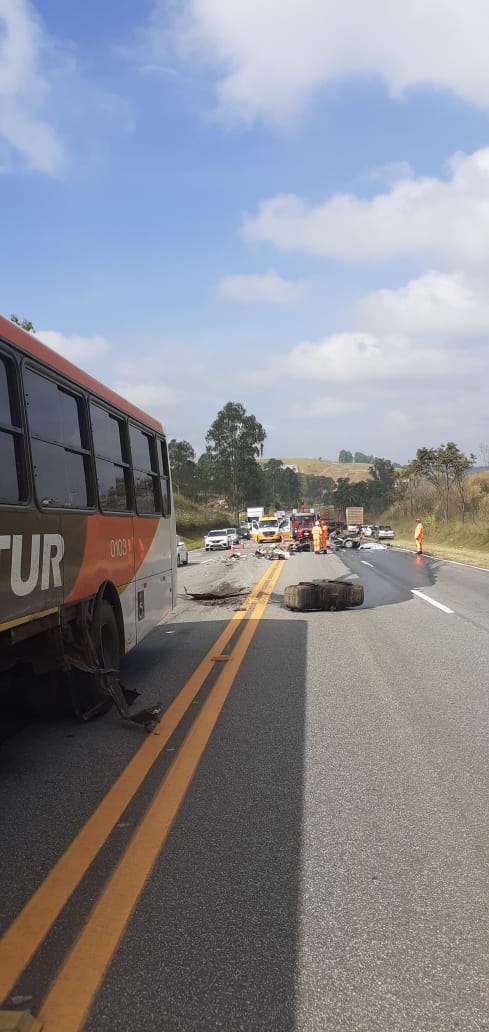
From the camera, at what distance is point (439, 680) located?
300 inches

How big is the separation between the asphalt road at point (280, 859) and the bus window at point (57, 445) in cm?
185

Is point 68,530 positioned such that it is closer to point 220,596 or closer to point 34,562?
point 34,562

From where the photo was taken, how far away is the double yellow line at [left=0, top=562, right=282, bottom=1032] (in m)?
2.68

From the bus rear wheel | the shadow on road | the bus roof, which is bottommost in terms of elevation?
the shadow on road

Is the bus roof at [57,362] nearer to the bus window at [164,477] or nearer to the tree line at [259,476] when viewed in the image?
the bus window at [164,477]

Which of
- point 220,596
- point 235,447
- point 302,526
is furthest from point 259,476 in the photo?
point 220,596

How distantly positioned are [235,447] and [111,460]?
91849mm

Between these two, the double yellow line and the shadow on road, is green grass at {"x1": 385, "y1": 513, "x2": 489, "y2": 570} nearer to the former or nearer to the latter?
the double yellow line

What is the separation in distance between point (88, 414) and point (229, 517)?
337 ft

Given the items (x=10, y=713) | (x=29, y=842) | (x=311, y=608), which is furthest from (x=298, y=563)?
(x=29, y=842)

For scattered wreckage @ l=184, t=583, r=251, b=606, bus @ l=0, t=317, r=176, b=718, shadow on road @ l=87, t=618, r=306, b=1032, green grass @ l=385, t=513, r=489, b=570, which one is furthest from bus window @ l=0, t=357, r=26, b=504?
green grass @ l=385, t=513, r=489, b=570

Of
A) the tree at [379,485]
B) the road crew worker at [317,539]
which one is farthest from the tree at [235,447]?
the road crew worker at [317,539]

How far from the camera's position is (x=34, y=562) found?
498cm

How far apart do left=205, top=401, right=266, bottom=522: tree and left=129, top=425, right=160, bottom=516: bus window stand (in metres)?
88.6
